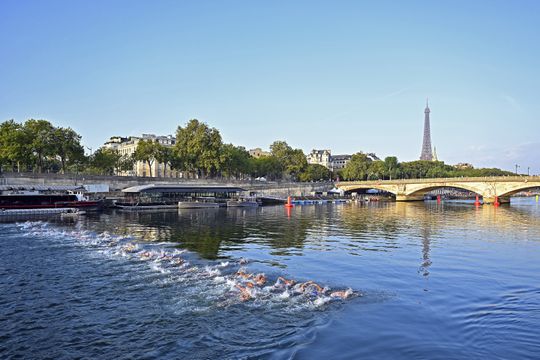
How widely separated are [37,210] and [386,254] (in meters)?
55.5

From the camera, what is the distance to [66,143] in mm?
93500

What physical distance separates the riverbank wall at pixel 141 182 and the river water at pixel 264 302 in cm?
5389

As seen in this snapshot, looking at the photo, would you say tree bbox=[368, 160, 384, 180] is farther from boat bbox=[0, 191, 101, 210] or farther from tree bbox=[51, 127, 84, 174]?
boat bbox=[0, 191, 101, 210]

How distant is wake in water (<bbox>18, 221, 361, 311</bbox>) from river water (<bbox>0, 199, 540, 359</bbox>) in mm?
99

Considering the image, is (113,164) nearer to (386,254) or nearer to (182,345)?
(386,254)

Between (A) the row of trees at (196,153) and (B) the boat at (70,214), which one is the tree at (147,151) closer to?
(A) the row of trees at (196,153)

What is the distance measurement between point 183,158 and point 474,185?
7890 cm

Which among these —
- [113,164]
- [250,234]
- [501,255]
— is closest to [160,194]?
[113,164]

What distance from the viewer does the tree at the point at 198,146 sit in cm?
11969

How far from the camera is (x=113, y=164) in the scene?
127750mm

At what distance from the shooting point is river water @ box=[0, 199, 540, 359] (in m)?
13.7

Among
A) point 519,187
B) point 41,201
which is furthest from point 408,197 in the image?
point 41,201

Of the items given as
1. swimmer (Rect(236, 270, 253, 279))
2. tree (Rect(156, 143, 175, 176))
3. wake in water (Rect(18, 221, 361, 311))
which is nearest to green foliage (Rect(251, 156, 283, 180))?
tree (Rect(156, 143, 175, 176))

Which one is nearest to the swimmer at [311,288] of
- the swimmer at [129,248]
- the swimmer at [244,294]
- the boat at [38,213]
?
the swimmer at [244,294]
